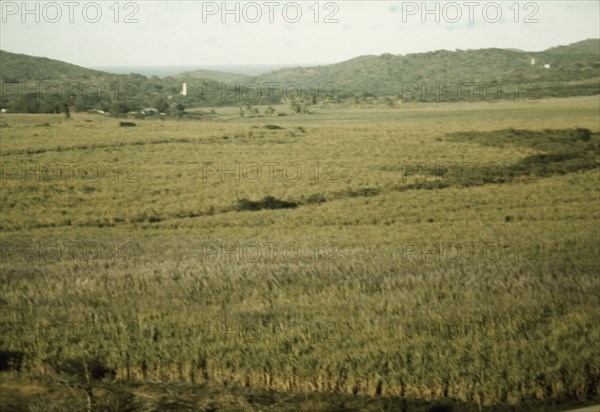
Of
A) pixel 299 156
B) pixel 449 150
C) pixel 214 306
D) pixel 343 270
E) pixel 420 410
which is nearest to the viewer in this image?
pixel 420 410

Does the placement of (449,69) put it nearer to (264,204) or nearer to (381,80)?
(381,80)

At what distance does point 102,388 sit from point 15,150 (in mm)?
36649

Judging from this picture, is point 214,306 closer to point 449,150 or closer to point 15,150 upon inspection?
point 15,150

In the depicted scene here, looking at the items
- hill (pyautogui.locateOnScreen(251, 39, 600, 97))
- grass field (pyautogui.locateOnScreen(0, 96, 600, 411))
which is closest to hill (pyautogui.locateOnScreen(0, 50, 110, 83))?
hill (pyautogui.locateOnScreen(251, 39, 600, 97))

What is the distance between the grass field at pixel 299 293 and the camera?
850 centimetres

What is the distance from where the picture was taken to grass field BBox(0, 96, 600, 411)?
335 inches

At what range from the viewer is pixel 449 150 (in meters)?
48.0

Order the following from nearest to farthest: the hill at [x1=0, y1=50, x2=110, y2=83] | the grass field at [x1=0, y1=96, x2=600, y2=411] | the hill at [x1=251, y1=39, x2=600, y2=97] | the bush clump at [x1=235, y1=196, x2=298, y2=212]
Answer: the grass field at [x1=0, y1=96, x2=600, y2=411]
the bush clump at [x1=235, y1=196, x2=298, y2=212]
the hill at [x1=0, y1=50, x2=110, y2=83]
the hill at [x1=251, y1=39, x2=600, y2=97]

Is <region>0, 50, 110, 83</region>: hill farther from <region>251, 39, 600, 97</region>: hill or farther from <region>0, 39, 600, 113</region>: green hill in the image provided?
<region>251, 39, 600, 97</region>: hill

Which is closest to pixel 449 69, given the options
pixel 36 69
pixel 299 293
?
pixel 36 69

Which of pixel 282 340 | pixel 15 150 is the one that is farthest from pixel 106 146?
pixel 282 340

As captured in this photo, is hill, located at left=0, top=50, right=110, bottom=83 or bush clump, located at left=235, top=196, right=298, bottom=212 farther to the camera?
hill, located at left=0, top=50, right=110, bottom=83

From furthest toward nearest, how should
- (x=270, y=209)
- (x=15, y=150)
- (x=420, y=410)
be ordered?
1. (x=15, y=150)
2. (x=270, y=209)
3. (x=420, y=410)

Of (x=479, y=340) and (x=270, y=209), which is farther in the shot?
(x=270, y=209)
